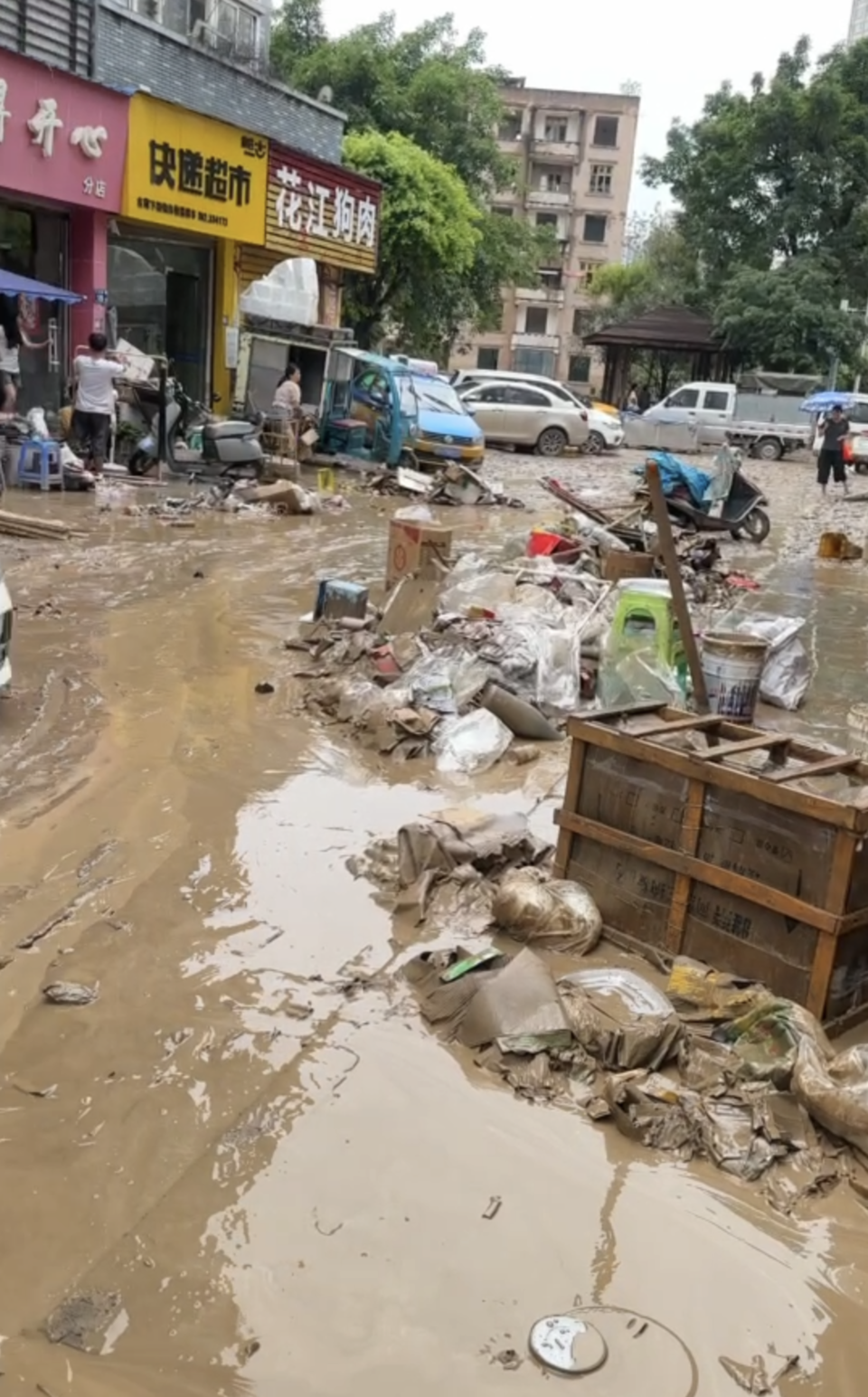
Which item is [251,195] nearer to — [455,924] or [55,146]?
[55,146]

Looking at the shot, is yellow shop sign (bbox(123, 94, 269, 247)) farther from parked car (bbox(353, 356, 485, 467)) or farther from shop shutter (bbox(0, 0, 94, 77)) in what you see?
parked car (bbox(353, 356, 485, 467))

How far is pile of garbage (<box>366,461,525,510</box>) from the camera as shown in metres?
17.7

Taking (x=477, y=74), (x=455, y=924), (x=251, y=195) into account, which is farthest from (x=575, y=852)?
(x=477, y=74)

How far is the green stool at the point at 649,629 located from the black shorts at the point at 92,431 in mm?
10291

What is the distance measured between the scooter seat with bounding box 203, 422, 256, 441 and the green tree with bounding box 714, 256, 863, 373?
25086 mm

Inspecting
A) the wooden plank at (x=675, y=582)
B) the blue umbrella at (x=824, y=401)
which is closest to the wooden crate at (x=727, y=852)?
the wooden plank at (x=675, y=582)

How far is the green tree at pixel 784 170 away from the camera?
123ft

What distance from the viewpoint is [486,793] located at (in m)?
6.07

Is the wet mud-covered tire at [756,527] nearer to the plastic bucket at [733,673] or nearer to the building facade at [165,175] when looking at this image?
the plastic bucket at [733,673]

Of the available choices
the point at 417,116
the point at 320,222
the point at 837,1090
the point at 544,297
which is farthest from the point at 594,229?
the point at 837,1090

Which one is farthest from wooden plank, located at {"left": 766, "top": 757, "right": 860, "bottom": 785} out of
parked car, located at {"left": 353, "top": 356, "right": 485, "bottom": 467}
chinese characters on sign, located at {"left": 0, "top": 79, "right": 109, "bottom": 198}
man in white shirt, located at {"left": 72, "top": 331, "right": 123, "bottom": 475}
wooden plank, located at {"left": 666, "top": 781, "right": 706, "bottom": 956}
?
parked car, located at {"left": 353, "top": 356, "right": 485, "bottom": 467}

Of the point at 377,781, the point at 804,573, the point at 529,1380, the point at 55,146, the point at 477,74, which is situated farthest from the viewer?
the point at 477,74

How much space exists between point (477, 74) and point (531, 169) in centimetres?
3690

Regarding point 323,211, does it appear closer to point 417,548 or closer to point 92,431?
point 92,431
